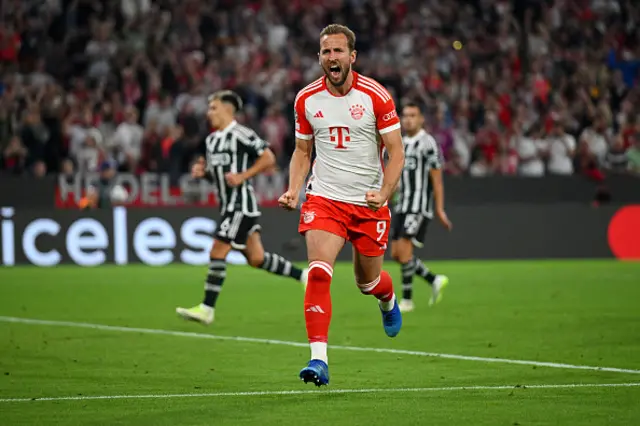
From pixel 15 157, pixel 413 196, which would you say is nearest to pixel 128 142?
pixel 15 157

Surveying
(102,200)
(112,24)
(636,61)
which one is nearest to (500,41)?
(636,61)

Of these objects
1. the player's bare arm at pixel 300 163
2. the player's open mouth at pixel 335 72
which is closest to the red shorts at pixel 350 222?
the player's bare arm at pixel 300 163

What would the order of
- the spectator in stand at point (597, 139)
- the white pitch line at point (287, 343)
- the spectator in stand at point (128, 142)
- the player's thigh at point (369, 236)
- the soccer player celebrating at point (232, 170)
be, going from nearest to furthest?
the player's thigh at point (369, 236) < the white pitch line at point (287, 343) < the soccer player celebrating at point (232, 170) < the spectator in stand at point (128, 142) < the spectator in stand at point (597, 139)

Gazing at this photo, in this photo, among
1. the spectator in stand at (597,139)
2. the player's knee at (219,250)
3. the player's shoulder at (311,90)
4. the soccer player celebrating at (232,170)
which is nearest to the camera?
the player's shoulder at (311,90)

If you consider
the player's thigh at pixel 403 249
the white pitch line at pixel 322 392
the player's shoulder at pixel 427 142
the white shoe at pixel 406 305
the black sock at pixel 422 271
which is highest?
the player's shoulder at pixel 427 142

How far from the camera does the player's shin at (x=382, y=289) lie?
9.01 meters

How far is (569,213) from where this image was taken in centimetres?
2247

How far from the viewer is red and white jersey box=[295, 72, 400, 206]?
8.38 meters

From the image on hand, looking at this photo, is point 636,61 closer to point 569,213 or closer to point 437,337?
point 569,213

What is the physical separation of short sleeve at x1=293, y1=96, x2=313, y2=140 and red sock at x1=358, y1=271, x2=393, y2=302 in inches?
45.5

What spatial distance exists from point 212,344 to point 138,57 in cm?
1389

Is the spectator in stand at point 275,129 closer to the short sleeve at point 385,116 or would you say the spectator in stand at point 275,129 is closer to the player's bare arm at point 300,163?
the player's bare arm at point 300,163

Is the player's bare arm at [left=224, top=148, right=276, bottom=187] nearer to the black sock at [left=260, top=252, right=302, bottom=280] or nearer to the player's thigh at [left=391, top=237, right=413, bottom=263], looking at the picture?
the black sock at [left=260, top=252, right=302, bottom=280]

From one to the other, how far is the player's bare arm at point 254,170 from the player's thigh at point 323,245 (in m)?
4.40
